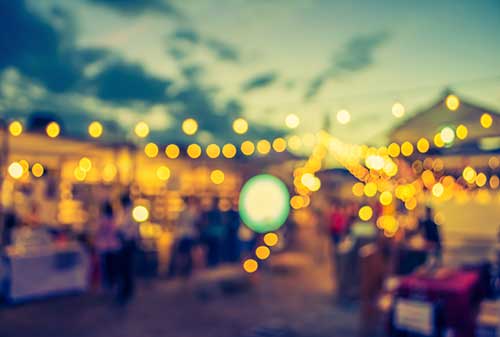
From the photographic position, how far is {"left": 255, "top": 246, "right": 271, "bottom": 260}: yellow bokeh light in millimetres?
10302

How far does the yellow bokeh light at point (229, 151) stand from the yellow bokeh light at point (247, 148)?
0.28 m

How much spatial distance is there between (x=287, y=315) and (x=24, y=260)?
437 centimetres

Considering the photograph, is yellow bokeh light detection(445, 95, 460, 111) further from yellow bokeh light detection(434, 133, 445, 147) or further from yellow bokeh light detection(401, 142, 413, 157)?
yellow bokeh light detection(401, 142, 413, 157)

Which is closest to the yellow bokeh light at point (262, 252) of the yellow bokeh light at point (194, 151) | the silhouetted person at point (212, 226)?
the silhouetted person at point (212, 226)

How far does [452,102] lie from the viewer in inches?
269

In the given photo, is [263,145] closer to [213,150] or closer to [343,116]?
[213,150]

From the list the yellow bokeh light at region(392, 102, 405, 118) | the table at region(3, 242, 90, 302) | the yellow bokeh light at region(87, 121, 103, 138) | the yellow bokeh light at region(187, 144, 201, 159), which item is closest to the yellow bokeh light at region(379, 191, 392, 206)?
the yellow bokeh light at region(392, 102, 405, 118)

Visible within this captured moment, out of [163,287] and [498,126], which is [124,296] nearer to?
[163,287]

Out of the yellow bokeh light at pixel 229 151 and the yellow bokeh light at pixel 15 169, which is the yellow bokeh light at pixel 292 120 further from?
the yellow bokeh light at pixel 15 169

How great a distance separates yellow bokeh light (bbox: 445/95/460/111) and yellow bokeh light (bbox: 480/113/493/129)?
0.47 metres

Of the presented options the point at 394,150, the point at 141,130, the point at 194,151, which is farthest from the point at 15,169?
the point at 394,150

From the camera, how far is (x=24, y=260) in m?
6.82

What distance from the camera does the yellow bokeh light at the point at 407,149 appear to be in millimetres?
8016

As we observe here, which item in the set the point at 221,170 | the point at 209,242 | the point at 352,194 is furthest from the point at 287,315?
the point at 352,194
